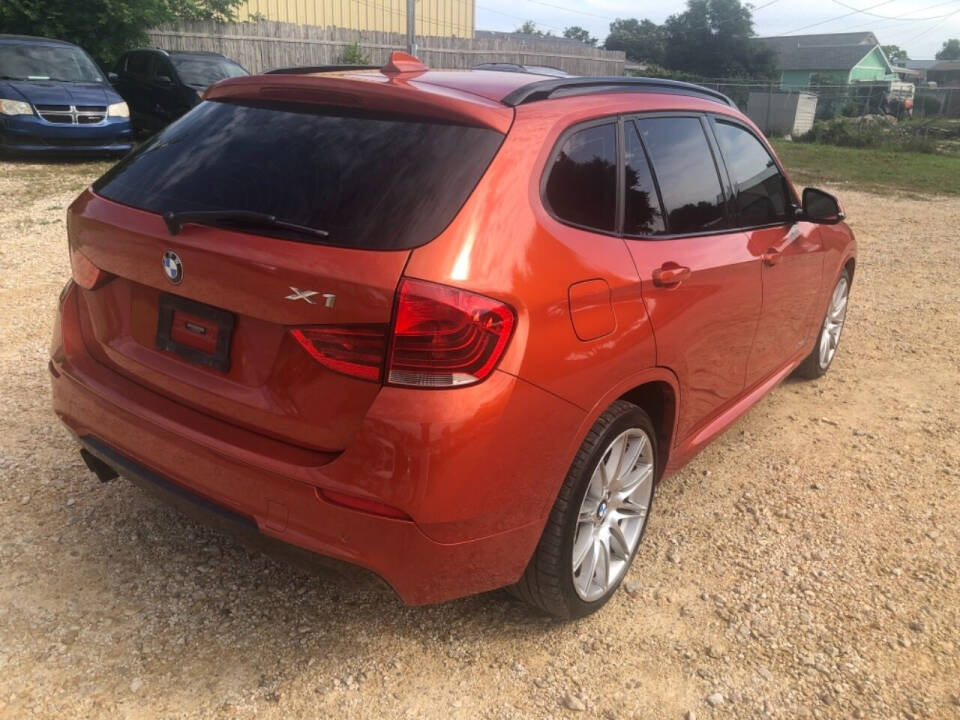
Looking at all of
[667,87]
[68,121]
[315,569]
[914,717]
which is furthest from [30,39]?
[914,717]

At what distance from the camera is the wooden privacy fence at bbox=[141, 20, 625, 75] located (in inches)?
776

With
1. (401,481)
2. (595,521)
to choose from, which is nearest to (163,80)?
(595,521)

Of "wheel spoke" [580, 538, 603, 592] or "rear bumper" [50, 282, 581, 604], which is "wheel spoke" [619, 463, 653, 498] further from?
"rear bumper" [50, 282, 581, 604]

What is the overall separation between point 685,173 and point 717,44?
211 feet

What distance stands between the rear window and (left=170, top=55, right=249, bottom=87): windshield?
11539 mm

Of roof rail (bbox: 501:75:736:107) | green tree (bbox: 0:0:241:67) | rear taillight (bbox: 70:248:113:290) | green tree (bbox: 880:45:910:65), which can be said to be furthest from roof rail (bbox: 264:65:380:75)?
green tree (bbox: 880:45:910:65)

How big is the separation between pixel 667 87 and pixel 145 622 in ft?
8.95

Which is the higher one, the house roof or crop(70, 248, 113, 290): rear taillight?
the house roof

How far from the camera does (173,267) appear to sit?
2.33 meters

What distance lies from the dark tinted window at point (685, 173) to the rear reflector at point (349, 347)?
1.34 m

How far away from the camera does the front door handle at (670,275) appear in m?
2.73

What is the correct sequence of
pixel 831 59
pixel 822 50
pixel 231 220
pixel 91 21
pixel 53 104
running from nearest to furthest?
pixel 231 220 < pixel 53 104 < pixel 91 21 < pixel 831 59 < pixel 822 50

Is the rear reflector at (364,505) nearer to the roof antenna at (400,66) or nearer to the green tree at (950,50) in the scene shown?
the roof antenna at (400,66)

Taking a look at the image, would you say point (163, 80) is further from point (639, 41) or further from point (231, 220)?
point (639, 41)
